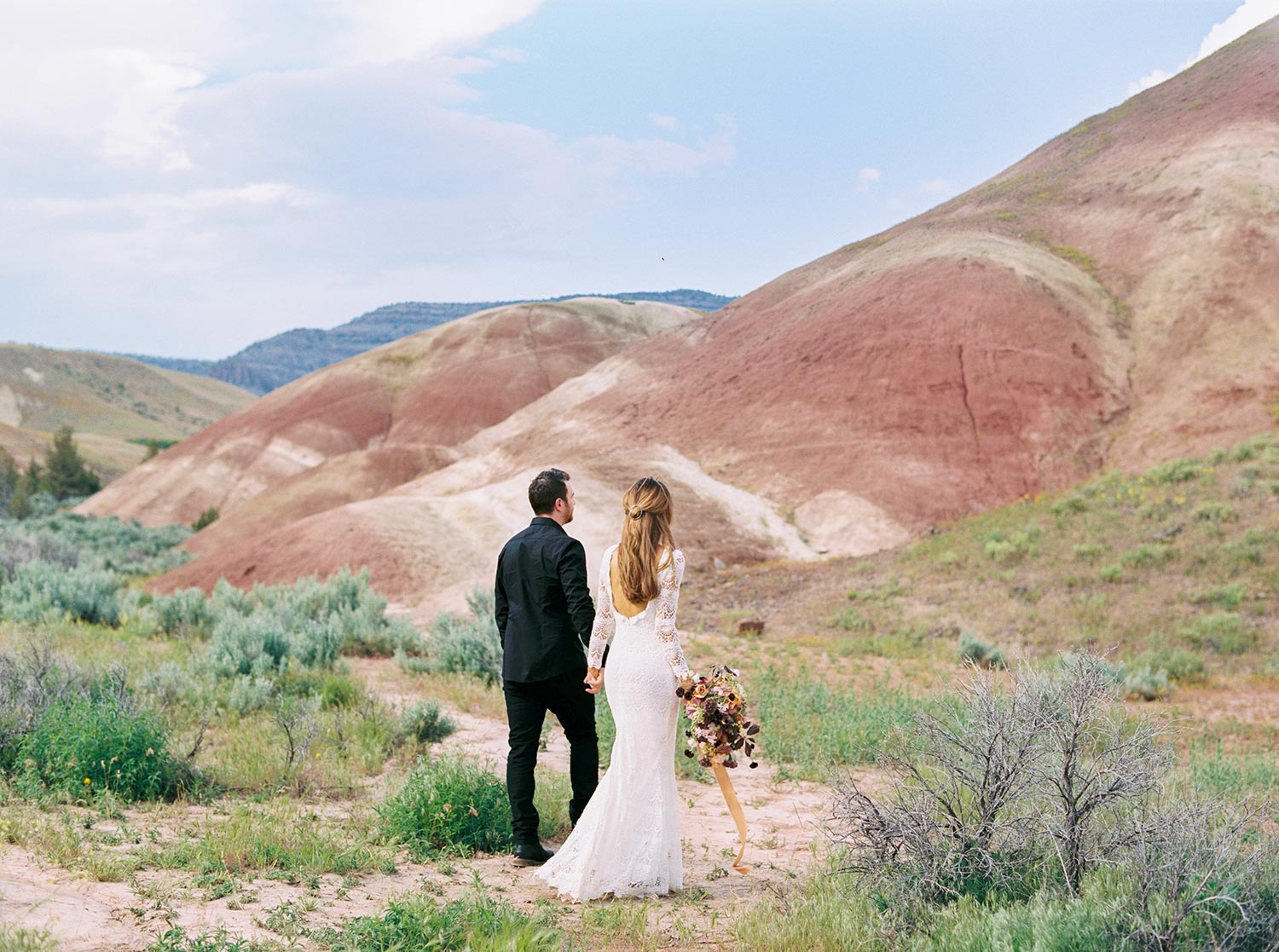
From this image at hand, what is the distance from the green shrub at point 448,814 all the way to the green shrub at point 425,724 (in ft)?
5.93

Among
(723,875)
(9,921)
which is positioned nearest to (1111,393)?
(723,875)

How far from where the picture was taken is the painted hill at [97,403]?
261 ft

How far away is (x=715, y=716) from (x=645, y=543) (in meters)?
0.85

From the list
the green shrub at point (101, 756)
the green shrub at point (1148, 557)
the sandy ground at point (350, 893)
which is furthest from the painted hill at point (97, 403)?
the sandy ground at point (350, 893)

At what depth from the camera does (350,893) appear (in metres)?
4.24

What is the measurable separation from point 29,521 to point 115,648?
969 inches

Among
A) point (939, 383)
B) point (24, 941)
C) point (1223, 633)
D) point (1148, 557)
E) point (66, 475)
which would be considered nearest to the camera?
point (24, 941)

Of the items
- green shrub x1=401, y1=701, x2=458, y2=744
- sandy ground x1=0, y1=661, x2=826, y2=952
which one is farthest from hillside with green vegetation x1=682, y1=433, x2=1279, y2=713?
green shrub x1=401, y1=701, x2=458, y2=744

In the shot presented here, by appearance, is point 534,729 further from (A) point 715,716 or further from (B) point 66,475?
(B) point 66,475

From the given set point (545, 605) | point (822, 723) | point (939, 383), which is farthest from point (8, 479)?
point (545, 605)

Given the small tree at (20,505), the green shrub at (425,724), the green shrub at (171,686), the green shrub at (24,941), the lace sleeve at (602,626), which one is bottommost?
the green shrub at (425,724)

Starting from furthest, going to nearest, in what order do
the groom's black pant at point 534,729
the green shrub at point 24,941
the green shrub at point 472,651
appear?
the green shrub at point 472,651, the groom's black pant at point 534,729, the green shrub at point 24,941

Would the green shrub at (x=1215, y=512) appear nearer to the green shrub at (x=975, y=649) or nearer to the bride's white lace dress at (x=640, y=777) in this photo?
the green shrub at (x=975, y=649)

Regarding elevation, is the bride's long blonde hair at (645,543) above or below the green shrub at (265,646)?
above
